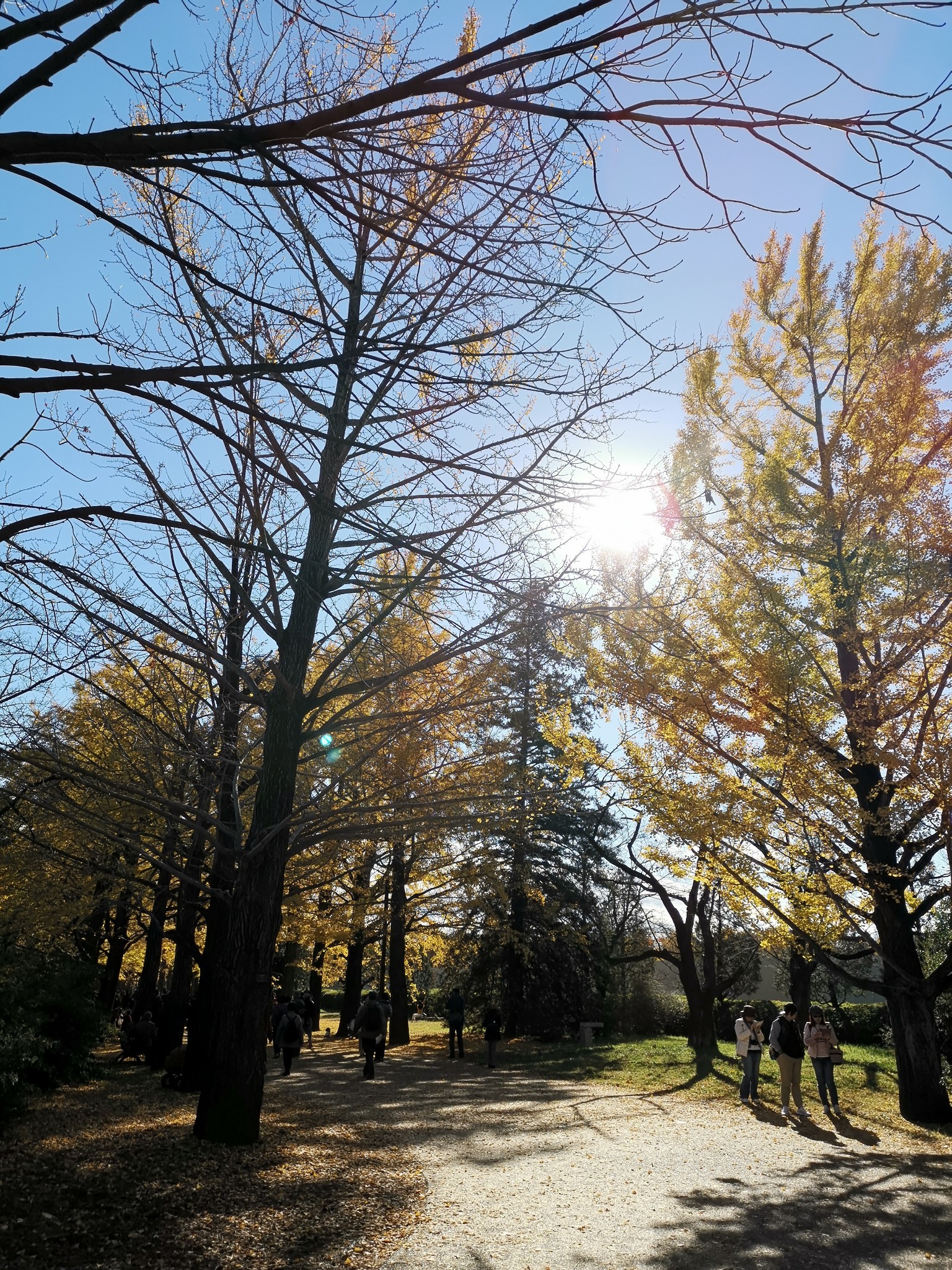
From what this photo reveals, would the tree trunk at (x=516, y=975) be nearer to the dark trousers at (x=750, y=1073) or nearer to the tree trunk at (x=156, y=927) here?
the tree trunk at (x=156, y=927)

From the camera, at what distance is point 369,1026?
14555 millimetres

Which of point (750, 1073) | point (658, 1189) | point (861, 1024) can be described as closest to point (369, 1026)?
point (750, 1073)

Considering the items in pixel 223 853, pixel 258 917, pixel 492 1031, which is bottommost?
pixel 492 1031

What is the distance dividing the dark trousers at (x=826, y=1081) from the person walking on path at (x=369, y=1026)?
6.99 meters

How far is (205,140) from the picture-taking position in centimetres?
268

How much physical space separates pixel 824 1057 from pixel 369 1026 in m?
7.54

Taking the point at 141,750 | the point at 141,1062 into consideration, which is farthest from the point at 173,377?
the point at 141,1062

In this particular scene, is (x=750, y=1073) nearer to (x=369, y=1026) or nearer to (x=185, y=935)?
(x=369, y=1026)

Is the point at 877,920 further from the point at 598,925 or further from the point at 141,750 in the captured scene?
the point at 598,925

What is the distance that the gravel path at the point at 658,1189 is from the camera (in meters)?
4.98

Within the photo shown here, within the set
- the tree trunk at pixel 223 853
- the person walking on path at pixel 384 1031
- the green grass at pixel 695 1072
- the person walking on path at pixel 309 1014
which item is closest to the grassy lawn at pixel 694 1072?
the green grass at pixel 695 1072

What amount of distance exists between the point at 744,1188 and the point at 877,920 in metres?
4.58

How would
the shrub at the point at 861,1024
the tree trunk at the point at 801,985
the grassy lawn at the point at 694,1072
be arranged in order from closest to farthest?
1. the grassy lawn at the point at 694,1072
2. the tree trunk at the point at 801,985
3. the shrub at the point at 861,1024

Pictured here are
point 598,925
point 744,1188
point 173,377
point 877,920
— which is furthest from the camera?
point 598,925
